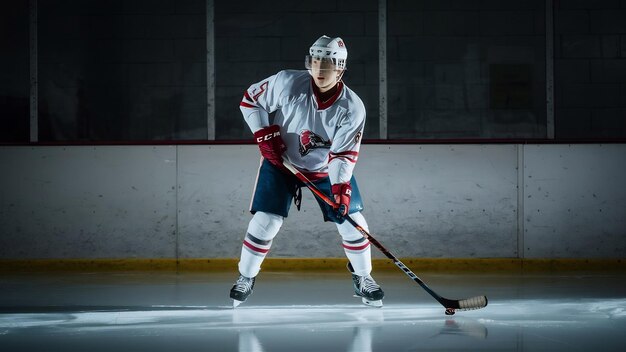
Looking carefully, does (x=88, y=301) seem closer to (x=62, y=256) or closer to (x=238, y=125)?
(x=62, y=256)

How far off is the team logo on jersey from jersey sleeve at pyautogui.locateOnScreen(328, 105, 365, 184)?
82 mm

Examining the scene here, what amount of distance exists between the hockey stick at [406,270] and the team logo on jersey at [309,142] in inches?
4.0

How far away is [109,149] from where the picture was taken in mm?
6371

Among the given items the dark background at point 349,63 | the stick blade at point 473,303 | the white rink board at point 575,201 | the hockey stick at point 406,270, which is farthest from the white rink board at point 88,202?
the stick blade at point 473,303

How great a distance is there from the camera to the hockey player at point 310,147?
14.3 feet

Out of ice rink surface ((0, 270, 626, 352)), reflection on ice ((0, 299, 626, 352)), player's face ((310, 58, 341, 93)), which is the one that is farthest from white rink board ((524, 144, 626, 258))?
player's face ((310, 58, 341, 93))

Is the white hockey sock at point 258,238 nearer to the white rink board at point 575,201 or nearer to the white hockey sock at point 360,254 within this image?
the white hockey sock at point 360,254

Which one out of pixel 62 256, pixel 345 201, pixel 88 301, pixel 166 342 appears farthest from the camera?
pixel 62 256

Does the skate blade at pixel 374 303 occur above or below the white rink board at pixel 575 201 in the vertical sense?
below

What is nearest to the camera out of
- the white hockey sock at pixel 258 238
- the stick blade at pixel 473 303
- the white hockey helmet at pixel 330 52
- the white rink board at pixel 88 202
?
the stick blade at pixel 473 303

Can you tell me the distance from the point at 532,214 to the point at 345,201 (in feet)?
7.71

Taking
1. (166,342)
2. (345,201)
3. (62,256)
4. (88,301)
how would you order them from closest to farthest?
(166,342) < (345,201) < (88,301) < (62,256)

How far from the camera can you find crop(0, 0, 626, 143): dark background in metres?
6.50

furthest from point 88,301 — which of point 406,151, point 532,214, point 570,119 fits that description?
point 570,119
